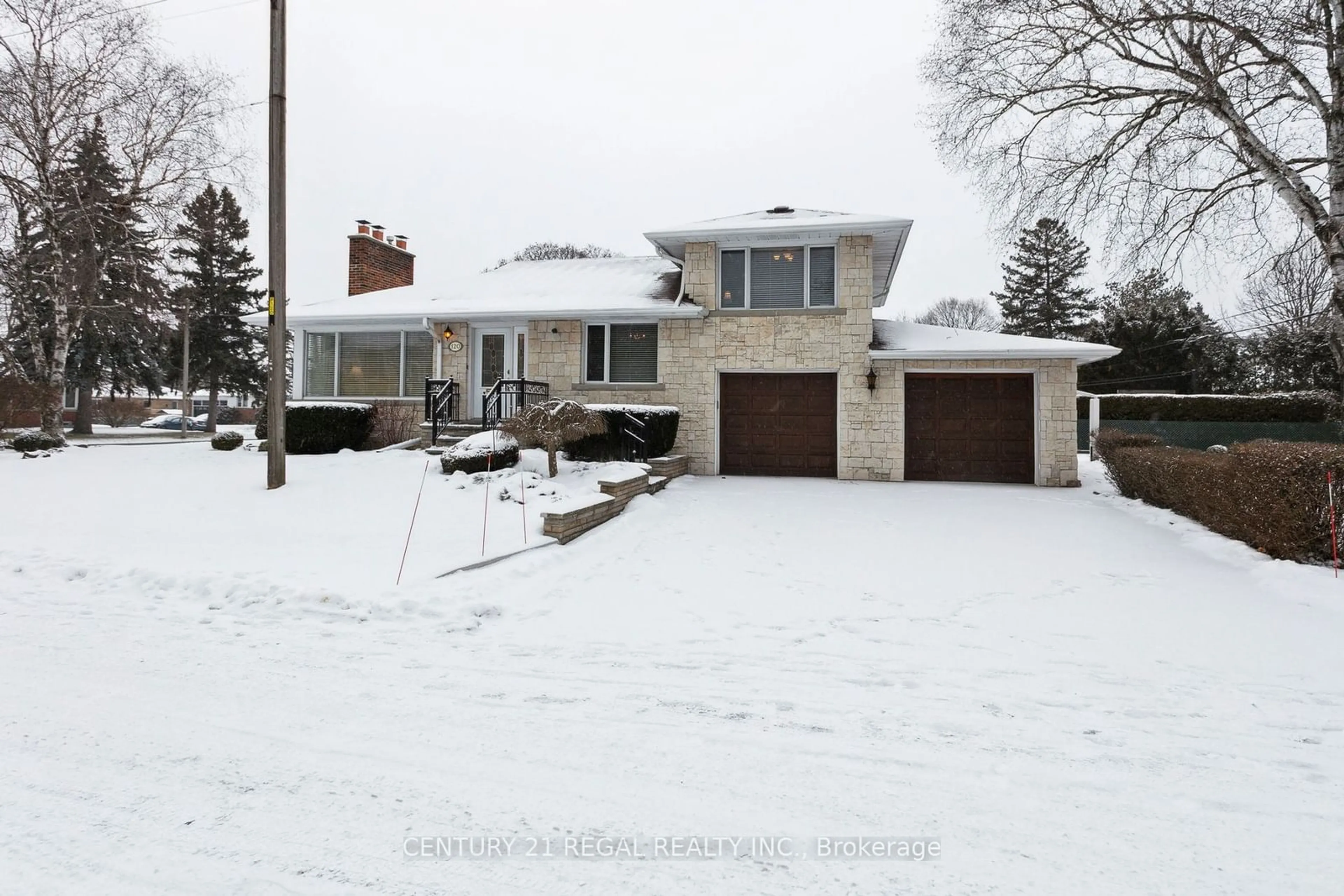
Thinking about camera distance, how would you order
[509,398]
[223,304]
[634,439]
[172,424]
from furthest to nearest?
[172,424] < [223,304] < [509,398] < [634,439]

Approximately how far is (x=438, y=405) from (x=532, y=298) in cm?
359

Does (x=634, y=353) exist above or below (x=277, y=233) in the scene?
below

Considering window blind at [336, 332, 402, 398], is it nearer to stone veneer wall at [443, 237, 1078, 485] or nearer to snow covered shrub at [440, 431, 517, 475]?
stone veneer wall at [443, 237, 1078, 485]

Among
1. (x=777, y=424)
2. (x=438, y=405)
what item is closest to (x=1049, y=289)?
(x=777, y=424)

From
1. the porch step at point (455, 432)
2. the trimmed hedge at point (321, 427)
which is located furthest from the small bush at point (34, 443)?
the porch step at point (455, 432)

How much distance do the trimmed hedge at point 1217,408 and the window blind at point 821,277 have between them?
576 inches

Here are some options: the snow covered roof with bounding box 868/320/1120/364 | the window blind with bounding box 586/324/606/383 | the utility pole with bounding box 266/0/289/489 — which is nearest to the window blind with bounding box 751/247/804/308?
the snow covered roof with bounding box 868/320/1120/364

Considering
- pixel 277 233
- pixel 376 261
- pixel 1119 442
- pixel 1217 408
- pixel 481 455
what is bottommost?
pixel 481 455

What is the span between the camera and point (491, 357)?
1477 cm

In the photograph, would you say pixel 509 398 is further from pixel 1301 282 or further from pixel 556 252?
pixel 556 252

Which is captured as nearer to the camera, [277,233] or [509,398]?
[277,233]

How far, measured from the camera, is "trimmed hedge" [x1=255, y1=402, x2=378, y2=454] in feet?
39.8

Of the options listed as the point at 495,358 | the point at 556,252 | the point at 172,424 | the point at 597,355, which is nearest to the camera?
the point at 597,355

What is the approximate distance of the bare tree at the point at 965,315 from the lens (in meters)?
50.2
